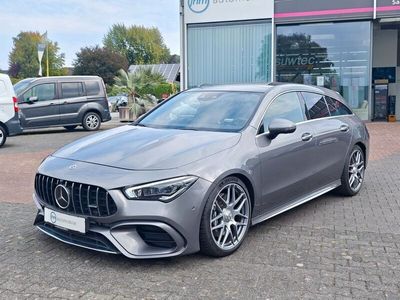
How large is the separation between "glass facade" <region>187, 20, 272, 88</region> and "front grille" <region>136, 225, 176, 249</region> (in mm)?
14413

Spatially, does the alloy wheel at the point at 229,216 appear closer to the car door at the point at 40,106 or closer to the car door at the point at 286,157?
the car door at the point at 286,157

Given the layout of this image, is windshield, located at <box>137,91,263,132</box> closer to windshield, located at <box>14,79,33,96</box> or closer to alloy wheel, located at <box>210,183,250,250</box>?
alloy wheel, located at <box>210,183,250,250</box>

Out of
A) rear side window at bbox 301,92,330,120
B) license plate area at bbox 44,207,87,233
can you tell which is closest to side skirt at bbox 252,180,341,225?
rear side window at bbox 301,92,330,120

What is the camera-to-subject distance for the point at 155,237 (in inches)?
142

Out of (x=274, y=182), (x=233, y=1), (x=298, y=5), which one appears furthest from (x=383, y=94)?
(x=274, y=182)

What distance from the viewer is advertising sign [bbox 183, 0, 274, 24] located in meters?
17.0

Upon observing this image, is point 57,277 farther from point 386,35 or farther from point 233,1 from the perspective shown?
point 386,35

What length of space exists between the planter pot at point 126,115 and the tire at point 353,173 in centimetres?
1422

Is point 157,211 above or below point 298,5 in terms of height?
below

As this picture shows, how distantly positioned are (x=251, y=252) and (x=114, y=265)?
120 cm

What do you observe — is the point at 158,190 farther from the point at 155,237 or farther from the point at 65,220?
the point at 65,220

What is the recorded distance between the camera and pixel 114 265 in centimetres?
372

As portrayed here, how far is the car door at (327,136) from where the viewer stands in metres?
5.31

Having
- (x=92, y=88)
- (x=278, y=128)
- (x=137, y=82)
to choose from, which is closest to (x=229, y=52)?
(x=137, y=82)
